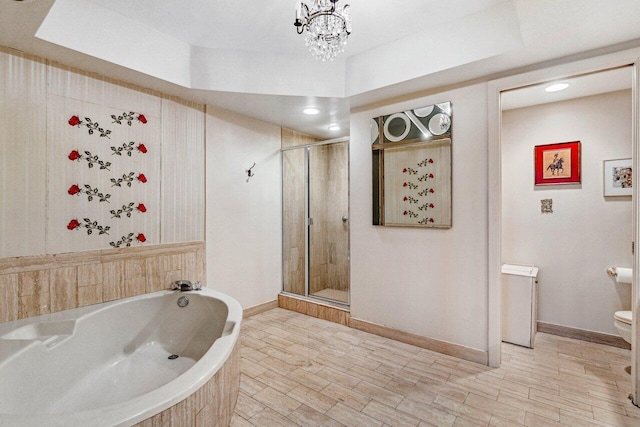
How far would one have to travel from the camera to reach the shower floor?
12.0 ft

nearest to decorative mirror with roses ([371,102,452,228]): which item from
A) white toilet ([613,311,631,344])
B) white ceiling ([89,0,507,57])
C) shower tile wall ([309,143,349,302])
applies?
white ceiling ([89,0,507,57])

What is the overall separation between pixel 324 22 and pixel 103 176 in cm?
203

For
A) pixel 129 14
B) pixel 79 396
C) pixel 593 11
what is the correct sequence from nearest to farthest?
pixel 593 11, pixel 79 396, pixel 129 14

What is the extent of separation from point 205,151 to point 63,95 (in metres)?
1.16

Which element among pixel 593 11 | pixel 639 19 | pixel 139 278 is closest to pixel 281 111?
pixel 139 278

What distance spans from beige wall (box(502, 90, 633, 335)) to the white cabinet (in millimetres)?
419

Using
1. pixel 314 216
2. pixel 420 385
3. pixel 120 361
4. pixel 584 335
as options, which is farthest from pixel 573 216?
pixel 120 361

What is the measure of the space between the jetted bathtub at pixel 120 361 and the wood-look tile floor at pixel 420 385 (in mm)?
408

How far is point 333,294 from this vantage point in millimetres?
3896

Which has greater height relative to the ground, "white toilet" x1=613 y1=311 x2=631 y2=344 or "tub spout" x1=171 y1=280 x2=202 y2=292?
"tub spout" x1=171 y1=280 x2=202 y2=292

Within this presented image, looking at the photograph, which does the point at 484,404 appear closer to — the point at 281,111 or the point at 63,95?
the point at 281,111

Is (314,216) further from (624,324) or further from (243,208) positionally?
(624,324)

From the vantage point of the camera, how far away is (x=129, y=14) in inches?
83.7

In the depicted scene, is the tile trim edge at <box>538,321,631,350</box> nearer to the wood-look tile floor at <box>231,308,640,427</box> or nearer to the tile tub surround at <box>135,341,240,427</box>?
the wood-look tile floor at <box>231,308,640,427</box>
